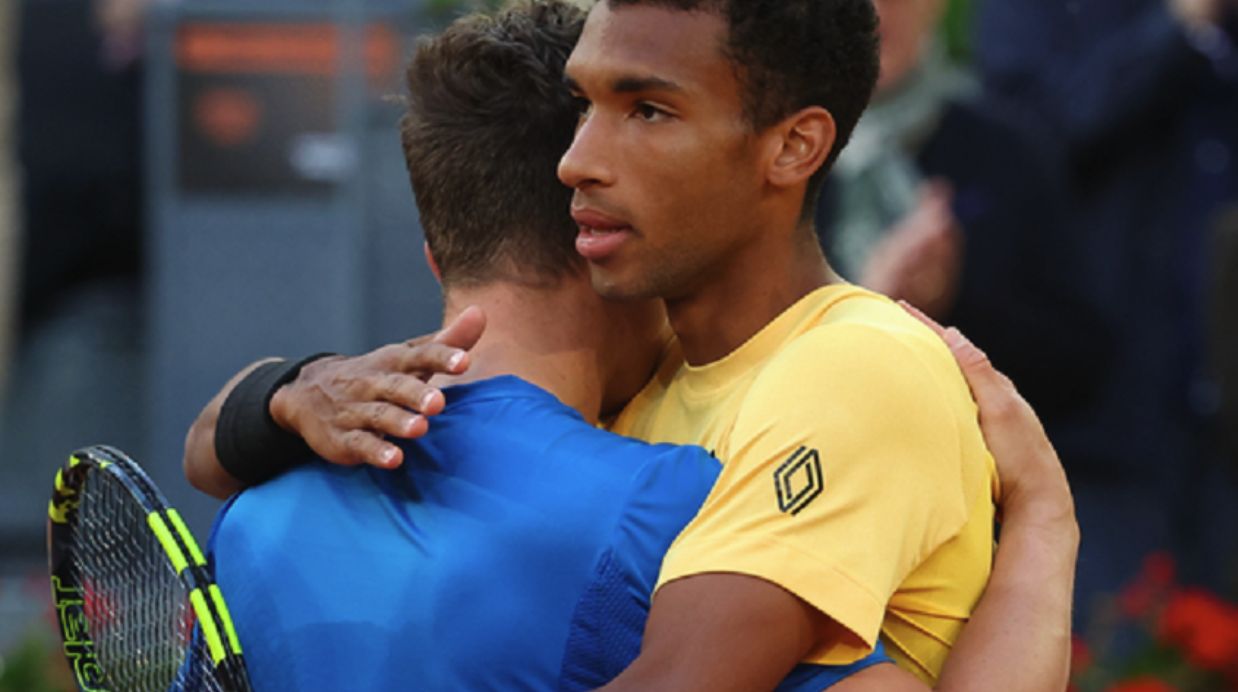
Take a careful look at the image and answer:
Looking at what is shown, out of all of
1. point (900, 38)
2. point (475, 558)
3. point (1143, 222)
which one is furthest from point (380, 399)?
point (1143, 222)

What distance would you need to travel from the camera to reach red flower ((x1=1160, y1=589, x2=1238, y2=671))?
586 centimetres

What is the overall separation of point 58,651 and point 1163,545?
291 cm

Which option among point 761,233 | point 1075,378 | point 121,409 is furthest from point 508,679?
point 121,409

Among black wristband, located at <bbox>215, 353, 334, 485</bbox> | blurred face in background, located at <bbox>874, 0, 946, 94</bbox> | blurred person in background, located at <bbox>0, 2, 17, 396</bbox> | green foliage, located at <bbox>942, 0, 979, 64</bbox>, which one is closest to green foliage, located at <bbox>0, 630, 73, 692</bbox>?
blurred person in background, located at <bbox>0, 2, 17, 396</bbox>

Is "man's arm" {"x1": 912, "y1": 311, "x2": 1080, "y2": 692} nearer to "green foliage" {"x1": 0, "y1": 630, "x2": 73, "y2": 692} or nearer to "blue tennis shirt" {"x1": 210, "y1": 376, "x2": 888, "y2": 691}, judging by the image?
"blue tennis shirt" {"x1": 210, "y1": 376, "x2": 888, "y2": 691}

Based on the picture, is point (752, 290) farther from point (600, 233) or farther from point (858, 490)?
point (858, 490)

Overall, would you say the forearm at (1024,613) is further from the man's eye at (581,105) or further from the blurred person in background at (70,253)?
the blurred person in background at (70,253)

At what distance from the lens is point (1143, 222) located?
6371 millimetres

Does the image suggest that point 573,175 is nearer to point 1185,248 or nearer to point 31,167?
point 1185,248

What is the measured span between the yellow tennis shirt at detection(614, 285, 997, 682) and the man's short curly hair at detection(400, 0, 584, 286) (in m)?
0.35

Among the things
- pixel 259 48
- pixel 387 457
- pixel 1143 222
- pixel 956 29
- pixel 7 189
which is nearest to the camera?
pixel 387 457

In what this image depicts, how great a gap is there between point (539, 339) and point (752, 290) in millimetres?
269

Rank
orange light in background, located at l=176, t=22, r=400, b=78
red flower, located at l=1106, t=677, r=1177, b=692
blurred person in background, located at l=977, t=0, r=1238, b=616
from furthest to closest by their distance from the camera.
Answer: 1. orange light in background, located at l=176, t=22, r=400, b=78
2. blurred person in background, located at l=977, t=0, r=1238, b=616
3. red flower, located at l=1106, t=677, r=1177, b=692

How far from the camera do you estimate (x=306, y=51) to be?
22.5 ft
